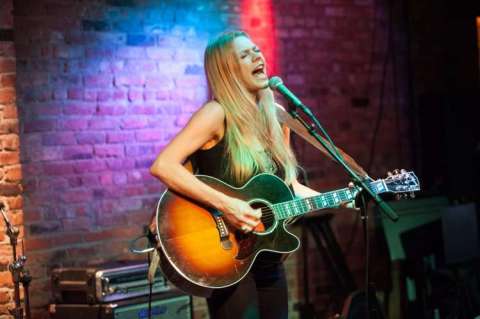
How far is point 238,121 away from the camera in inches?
124

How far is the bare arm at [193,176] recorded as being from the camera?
3055mm

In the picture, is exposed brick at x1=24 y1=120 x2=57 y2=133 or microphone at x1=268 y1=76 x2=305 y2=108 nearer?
microphone at x1=268 y1=76 x2=305 y2=108

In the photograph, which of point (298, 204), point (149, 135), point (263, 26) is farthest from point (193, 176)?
point (263, 26)

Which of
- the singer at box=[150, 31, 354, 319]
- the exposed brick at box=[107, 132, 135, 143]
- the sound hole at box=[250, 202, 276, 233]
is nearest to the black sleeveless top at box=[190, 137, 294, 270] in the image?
the singer at box=[150, 31, 354, 319]

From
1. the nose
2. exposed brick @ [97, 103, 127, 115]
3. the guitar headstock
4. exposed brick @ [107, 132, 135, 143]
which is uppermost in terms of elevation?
the nose

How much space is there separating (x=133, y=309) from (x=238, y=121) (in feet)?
5.18

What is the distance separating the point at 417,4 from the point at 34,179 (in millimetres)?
3486

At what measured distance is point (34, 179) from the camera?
4484 millimetres

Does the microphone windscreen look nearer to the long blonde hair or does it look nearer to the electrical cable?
the long blonde hair

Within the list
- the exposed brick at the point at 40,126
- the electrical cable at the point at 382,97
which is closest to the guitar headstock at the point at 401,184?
the exposed brick at the point at 40,126

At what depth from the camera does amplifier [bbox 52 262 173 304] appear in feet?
13.6

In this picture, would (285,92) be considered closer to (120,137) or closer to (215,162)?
(215,162)

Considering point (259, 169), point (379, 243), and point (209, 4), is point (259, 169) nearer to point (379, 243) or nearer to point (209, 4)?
point (209, 4)

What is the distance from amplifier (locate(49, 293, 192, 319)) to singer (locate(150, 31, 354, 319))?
1286 millimetres
